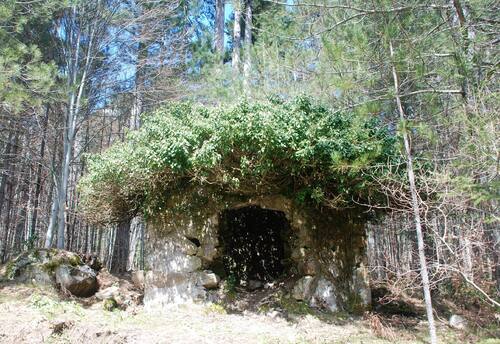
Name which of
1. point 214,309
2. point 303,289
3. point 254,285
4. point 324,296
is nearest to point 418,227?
point 324,296

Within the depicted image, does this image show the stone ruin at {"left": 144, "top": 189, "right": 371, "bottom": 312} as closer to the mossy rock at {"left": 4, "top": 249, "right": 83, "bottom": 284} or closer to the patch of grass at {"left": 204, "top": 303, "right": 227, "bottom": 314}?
the patch of grass at {"left": 204, "top": 303, "right": 227, "bottom": 314}

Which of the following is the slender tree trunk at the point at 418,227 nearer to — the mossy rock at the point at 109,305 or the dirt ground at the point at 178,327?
the dirt ground at the point at 178,327

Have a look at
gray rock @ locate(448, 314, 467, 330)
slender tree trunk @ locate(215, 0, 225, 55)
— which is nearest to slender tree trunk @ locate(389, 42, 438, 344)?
gray rock @ locate(448, 314, 467, 330)

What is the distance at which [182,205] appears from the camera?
7.29 m

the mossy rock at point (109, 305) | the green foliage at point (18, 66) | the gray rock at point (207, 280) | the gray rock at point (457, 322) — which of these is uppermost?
the green foliage at point (18, 66)

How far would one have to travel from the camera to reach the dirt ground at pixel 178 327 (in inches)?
195

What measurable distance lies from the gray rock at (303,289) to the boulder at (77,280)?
3.96 meters

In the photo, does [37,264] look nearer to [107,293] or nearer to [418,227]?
[107,293]

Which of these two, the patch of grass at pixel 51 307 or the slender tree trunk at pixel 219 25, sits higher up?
the slender tree trunk at pixel 219 25

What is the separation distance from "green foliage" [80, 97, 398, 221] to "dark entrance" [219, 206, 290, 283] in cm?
206

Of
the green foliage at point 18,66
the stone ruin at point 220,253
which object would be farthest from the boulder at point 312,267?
the green foliage at point 18,66

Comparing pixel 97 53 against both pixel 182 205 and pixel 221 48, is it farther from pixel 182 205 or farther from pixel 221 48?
pixel 182 205

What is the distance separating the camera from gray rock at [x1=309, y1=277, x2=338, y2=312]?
686 centimetres

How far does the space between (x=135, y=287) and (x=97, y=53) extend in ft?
19.6
